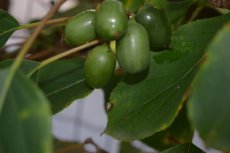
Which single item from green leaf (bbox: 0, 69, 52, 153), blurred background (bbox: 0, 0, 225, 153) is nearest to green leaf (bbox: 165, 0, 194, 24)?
green leaf (bbox: 0, 69, 52, 153)

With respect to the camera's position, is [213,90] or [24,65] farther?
[24,65]

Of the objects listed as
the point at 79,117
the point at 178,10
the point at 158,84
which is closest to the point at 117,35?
the point at 158,84

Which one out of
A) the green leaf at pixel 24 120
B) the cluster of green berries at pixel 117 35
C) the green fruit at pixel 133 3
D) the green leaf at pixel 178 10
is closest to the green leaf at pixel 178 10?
the green leaf at pixel 178 10

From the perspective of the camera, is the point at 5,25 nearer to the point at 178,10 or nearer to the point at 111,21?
the point at 111,21

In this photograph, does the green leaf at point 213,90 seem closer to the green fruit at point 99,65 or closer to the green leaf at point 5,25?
the green fruit at point 99,65

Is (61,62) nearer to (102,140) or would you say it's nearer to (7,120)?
(7,120)

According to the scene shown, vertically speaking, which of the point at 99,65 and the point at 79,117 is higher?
the point at 99,65

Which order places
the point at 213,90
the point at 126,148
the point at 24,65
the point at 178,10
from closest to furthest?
Answer: the point at 213,90, the point at 24,65, the point at 178,10, the point at 126,148

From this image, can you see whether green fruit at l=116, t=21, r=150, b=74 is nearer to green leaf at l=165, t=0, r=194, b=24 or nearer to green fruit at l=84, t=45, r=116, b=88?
green fruit at l=84, t=45, r=116, b=88
